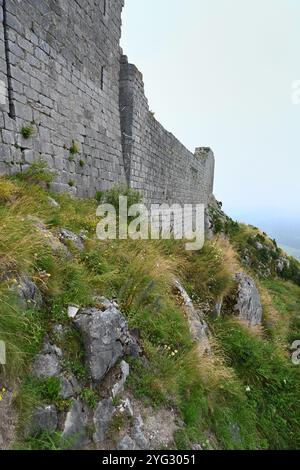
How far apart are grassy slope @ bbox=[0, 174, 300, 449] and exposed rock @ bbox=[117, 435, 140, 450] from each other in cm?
44

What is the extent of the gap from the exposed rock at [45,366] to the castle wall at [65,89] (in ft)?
11.6

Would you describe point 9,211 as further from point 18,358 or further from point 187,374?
point 187,374

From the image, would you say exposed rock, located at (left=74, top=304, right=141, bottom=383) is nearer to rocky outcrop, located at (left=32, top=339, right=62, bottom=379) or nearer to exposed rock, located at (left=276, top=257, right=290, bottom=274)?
rocky outcrop, located at (left=32, top=339, right=62, bottom=379)

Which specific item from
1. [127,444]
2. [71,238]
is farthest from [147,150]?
[127,444]

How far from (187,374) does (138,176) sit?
7343 millimetres

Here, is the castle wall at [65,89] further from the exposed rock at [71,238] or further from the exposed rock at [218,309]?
the exposed rock at [218,309]

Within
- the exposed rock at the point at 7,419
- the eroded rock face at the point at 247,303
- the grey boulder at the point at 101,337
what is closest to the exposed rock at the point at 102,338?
the grey boulder at the point at 101,337

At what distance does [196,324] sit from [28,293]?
251 cm

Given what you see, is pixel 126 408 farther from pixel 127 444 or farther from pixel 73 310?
pixel 73 310

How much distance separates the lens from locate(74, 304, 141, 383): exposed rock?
9.70 feet

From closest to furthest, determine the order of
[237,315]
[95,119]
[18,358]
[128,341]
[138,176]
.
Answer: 1. [18,358]
2. [128,341]
3. [237,315]
4. [95,119]
5. [138,176]

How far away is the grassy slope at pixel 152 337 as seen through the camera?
111 inches
